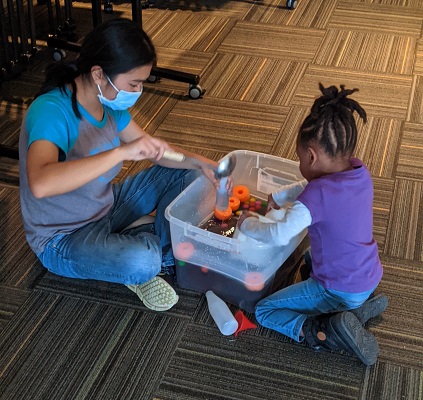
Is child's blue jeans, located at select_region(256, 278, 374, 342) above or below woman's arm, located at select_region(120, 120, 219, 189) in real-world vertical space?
below

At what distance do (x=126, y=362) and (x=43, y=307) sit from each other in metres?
0.31

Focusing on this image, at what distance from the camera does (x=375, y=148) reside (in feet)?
7.83

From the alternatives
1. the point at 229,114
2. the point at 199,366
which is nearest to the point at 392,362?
the point at 199,366

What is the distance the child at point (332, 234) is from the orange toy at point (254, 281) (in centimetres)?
6

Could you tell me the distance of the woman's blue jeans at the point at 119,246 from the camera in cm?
168

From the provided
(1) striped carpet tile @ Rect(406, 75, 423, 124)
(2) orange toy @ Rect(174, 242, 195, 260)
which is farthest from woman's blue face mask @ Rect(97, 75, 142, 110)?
(1) striped carpet tile @ Rect(406, 75, 423, 124)

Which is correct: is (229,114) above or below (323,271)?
below

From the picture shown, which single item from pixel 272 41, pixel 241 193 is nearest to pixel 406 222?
pixel 241 193

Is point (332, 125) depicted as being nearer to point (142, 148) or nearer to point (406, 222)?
point (142, 148)

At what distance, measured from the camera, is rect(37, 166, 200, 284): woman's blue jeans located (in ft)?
5.52

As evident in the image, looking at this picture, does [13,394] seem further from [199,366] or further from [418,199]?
[418,199]

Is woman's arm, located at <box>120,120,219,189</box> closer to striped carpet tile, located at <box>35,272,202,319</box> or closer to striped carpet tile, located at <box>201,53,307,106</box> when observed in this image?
striped carpet tile, located at <box>35,272,202,319</box>

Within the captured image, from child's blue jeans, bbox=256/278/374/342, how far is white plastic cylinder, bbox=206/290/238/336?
75 mm

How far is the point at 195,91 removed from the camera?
8.81ft
